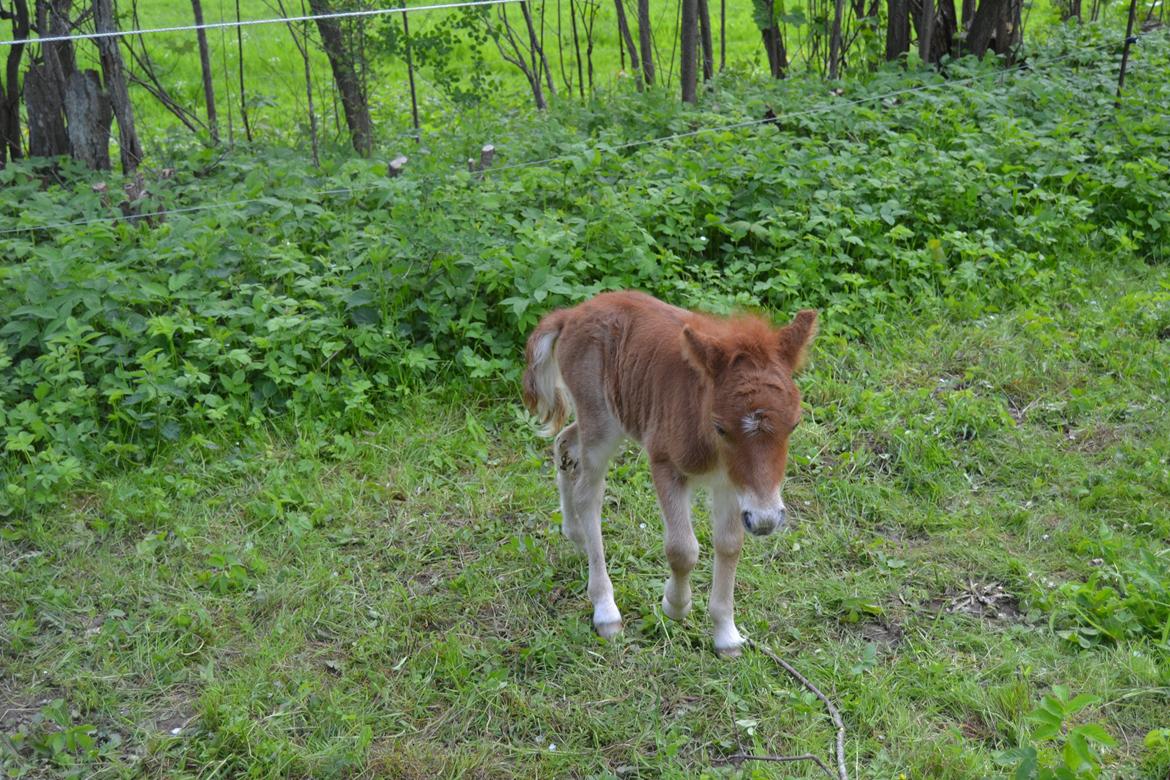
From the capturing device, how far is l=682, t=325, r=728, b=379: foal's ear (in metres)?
3.65

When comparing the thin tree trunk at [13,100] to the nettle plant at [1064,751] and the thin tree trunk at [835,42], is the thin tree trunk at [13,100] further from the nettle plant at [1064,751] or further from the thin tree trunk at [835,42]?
the nettle plant at [1064,751]

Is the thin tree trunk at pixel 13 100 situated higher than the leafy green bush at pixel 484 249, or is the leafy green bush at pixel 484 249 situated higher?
the thin tree trunk at pixel 13 100

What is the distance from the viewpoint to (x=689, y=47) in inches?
356

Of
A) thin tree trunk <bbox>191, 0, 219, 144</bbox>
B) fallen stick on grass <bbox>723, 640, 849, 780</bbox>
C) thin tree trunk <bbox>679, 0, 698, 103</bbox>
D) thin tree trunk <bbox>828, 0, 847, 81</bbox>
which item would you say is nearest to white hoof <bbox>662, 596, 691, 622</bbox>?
fallen stick on grass <bbox>723, 640, 849, 780</bbox>

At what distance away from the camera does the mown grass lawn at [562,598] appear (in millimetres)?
3748

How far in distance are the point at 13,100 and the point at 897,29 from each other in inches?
331

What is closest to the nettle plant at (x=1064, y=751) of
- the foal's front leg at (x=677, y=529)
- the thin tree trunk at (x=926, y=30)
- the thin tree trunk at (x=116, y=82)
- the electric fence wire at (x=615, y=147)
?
the foal's front leg at (x=677, y=529)

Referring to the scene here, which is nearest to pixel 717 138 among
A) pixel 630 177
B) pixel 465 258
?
pixel 630 177

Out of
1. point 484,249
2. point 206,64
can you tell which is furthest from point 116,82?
point 484,249

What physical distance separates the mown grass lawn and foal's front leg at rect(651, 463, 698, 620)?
0.27 m

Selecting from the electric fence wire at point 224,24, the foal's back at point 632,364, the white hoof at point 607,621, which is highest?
the electric fence wire at point 224,24

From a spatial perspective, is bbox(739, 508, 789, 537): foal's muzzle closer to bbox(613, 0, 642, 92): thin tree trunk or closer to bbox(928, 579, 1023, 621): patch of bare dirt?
bbox(928, 579, 1023, 621): patch of bare dirt

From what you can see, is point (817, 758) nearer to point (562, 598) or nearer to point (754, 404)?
point (754, 404)

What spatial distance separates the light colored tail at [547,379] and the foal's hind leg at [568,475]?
188 millimetres
